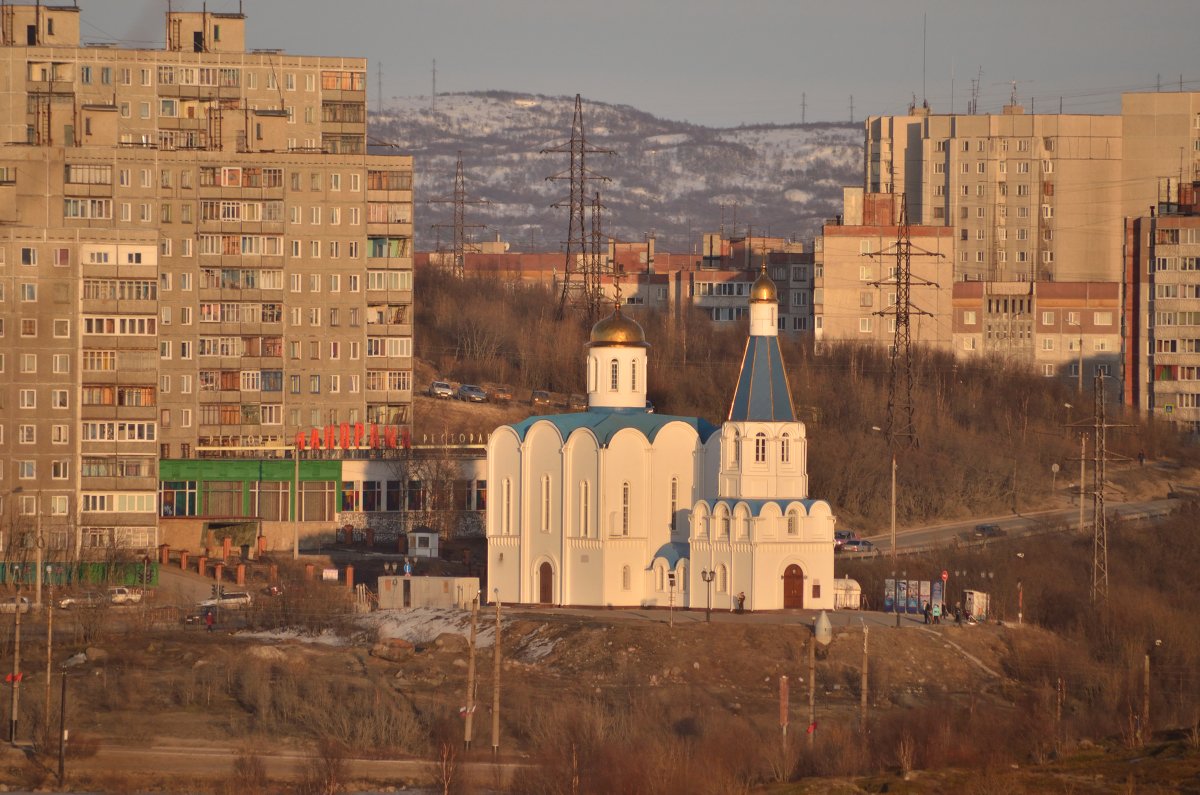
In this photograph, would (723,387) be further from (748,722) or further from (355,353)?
(748,722)

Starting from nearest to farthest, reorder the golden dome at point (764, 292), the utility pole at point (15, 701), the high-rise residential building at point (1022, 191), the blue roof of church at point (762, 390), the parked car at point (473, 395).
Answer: the utility pole at point (15, 701) < the blue roof of church at point (762, 390) < the golden dome at point (764, 292) < the parked car at point (473, 395) < the high-rise residential building at point (1022, 191)

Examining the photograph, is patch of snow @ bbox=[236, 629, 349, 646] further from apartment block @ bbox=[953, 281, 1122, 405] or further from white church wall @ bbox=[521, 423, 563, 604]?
apartment block @ bbox=[953, 281, 1122, 405]

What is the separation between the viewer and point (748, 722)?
60719 millimetres

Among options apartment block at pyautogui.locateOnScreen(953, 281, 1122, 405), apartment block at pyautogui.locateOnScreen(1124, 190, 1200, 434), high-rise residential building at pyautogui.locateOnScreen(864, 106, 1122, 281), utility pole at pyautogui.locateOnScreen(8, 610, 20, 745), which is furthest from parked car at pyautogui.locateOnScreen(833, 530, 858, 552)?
high-rise residential building at pyautogui.locateOnScreen(864, 106, 1122, 281)

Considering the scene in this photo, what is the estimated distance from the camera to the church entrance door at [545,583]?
75.2m

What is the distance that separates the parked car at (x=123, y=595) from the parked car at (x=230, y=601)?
81.8 inches

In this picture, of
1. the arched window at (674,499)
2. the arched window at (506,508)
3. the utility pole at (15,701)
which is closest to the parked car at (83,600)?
the utility pole at (15,701)

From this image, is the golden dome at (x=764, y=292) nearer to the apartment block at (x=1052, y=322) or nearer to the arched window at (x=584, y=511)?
the arched window at (x=584, y=511)

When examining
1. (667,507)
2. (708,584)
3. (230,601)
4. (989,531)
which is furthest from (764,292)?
(989,531)

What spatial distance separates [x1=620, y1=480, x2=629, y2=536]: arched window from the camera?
245ft

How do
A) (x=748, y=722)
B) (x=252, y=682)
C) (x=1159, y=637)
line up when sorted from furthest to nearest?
(x=1159, y=637)
(x=252, y=682)
(x=748, y=722)

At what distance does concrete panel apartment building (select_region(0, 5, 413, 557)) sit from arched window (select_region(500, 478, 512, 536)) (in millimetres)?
10929

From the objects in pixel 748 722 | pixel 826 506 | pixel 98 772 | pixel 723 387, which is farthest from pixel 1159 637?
pixel 723 387

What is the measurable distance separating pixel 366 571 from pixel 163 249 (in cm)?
2109
